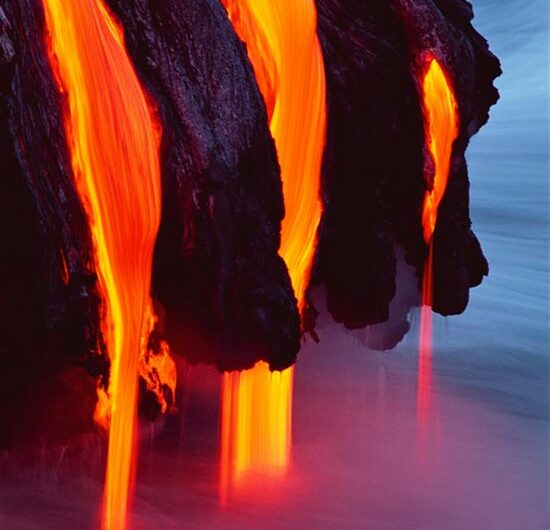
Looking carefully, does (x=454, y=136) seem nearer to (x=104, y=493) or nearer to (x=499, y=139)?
(x=104, y=493)

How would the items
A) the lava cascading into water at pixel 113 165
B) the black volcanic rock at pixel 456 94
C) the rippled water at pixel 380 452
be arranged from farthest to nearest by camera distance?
the black volcanic rock at pixel 456 94
the rippled water at pixel 380 452
the lava cascading into water at pixel 113 165

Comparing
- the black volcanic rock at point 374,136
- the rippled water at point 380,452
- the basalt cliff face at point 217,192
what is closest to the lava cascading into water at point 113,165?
the basalt cliff face at point 217,192

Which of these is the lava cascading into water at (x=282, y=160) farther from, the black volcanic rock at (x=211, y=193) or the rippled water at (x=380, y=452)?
the black volcanic rock at (x=211, y=193)

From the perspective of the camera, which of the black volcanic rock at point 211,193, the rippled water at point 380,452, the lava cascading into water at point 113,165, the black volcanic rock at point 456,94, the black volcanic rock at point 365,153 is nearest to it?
the lava cascading into water at point 113,165

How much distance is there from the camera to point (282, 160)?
2.78 meters

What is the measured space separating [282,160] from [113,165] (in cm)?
85

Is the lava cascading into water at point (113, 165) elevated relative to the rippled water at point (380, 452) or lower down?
elevated

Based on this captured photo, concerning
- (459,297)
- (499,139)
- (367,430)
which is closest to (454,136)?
(459,297)

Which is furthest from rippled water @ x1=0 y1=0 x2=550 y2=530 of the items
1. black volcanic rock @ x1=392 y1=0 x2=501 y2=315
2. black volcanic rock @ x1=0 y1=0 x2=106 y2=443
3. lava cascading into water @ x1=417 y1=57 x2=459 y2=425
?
black volcanic rock @ x1=0 y1=0 x2=106 y2=443

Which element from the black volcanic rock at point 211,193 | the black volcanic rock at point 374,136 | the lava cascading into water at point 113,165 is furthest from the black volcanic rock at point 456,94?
the lava cascading into water at point 113,165

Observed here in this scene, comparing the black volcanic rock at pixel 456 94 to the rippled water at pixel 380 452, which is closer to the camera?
the rippled water at pixel 380 452

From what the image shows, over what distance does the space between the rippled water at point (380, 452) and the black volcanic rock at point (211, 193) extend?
0.52 meters

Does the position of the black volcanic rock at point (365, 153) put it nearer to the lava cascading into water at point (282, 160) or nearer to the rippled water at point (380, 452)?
the lava cascading into water at point (282, 160)

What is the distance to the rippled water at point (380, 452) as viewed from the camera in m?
2.57
